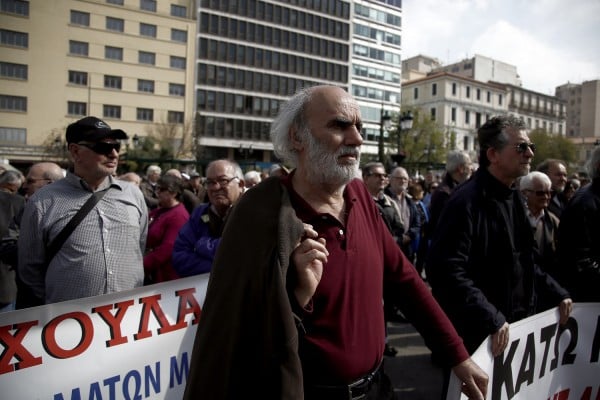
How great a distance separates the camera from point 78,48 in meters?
50.6

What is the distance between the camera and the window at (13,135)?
46.7 metres

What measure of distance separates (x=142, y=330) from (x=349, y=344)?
172 cm

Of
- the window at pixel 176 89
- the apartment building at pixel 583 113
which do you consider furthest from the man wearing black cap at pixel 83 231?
the apartment building at pixel 583 113

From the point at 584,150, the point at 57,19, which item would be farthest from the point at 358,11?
the point at 584,150

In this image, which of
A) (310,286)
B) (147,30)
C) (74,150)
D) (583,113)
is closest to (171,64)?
(147,30)

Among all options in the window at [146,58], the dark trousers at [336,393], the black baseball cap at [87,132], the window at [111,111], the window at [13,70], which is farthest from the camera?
the window at [146,58]

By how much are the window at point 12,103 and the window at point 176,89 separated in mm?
15298

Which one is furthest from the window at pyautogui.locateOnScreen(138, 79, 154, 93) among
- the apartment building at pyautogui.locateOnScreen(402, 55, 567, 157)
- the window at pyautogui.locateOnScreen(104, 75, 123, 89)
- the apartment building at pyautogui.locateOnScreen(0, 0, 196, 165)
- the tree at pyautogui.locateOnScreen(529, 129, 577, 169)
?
the tree at pyautogui.locateOnScreen(529, 129, 577, 169)

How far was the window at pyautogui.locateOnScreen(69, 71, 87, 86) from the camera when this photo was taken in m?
50.1

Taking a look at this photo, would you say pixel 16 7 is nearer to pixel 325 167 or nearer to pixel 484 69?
pixel 325 167

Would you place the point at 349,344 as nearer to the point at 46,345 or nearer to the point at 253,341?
the point at 253,341

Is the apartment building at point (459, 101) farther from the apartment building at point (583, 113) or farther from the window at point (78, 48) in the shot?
the window at point (78, 48)

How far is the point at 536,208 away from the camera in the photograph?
4289mm

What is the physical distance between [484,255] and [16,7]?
5918 cm
